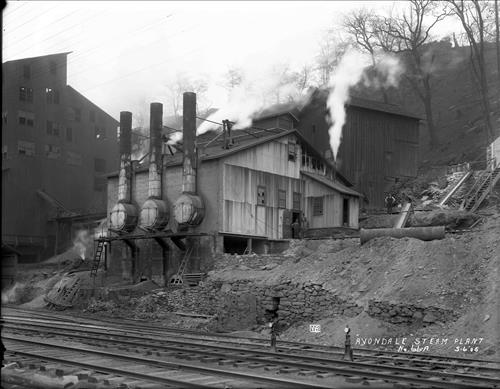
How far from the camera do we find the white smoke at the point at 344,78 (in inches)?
1748

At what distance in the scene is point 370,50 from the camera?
2297 inches

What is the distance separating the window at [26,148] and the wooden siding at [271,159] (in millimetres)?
23717

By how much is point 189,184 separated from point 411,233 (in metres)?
13.7

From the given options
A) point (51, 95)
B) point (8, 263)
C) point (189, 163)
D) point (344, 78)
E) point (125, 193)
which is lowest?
point (8, 263)

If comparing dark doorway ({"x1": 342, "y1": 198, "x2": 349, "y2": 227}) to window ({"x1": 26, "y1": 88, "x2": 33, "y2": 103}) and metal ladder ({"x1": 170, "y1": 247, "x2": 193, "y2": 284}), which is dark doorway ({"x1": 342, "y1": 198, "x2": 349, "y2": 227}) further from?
window ({"x1": 26, "y1": 88, "x2": 33, "y2": 103})

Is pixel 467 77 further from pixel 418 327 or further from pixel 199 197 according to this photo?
pixel 418 327

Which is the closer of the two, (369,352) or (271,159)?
(369,352)

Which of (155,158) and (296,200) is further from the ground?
(155,158)

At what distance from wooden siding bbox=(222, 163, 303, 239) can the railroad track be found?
14397mm

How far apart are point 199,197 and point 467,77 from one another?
5044 cm

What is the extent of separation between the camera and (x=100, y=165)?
54.4 m

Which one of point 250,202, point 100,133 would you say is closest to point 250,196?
point 250,202

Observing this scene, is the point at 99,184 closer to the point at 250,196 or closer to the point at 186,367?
the point at 250,196

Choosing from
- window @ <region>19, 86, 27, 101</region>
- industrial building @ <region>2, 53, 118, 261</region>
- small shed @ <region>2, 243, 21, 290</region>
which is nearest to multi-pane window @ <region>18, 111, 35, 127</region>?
industrial building @ <region>2, 53, 118, 261</region>
